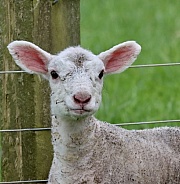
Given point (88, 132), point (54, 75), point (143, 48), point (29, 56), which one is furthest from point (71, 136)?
point (143, 48)

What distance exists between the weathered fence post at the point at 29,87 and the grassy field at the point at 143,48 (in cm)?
194

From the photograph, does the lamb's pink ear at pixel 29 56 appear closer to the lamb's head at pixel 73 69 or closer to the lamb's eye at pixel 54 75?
the lamb's head at pixel 73 69

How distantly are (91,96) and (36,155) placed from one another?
1.11 metres

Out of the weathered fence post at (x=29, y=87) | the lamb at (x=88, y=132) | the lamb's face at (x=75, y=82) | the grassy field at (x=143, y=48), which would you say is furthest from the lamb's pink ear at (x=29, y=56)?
the grassy field at (x=143, y=48)

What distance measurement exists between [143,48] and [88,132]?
6772 mm

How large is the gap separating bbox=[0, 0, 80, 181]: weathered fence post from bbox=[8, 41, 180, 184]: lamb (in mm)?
345

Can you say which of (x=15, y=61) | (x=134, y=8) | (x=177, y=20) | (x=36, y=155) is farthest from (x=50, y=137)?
(x=134, y=8)

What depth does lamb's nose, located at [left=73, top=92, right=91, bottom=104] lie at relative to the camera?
5.68m

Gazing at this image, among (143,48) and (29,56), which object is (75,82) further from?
(143,48)

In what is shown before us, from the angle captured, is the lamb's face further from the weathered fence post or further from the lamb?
the weathered fence post

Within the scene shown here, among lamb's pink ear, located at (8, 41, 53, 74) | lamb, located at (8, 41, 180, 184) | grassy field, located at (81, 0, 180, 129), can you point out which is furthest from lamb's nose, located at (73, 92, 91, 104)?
grassy field, located at (81, 0, 180, 129)

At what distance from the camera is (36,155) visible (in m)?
6.68

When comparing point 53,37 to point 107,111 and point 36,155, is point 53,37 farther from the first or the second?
point 107,111

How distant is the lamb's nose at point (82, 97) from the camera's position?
568 centimetres
